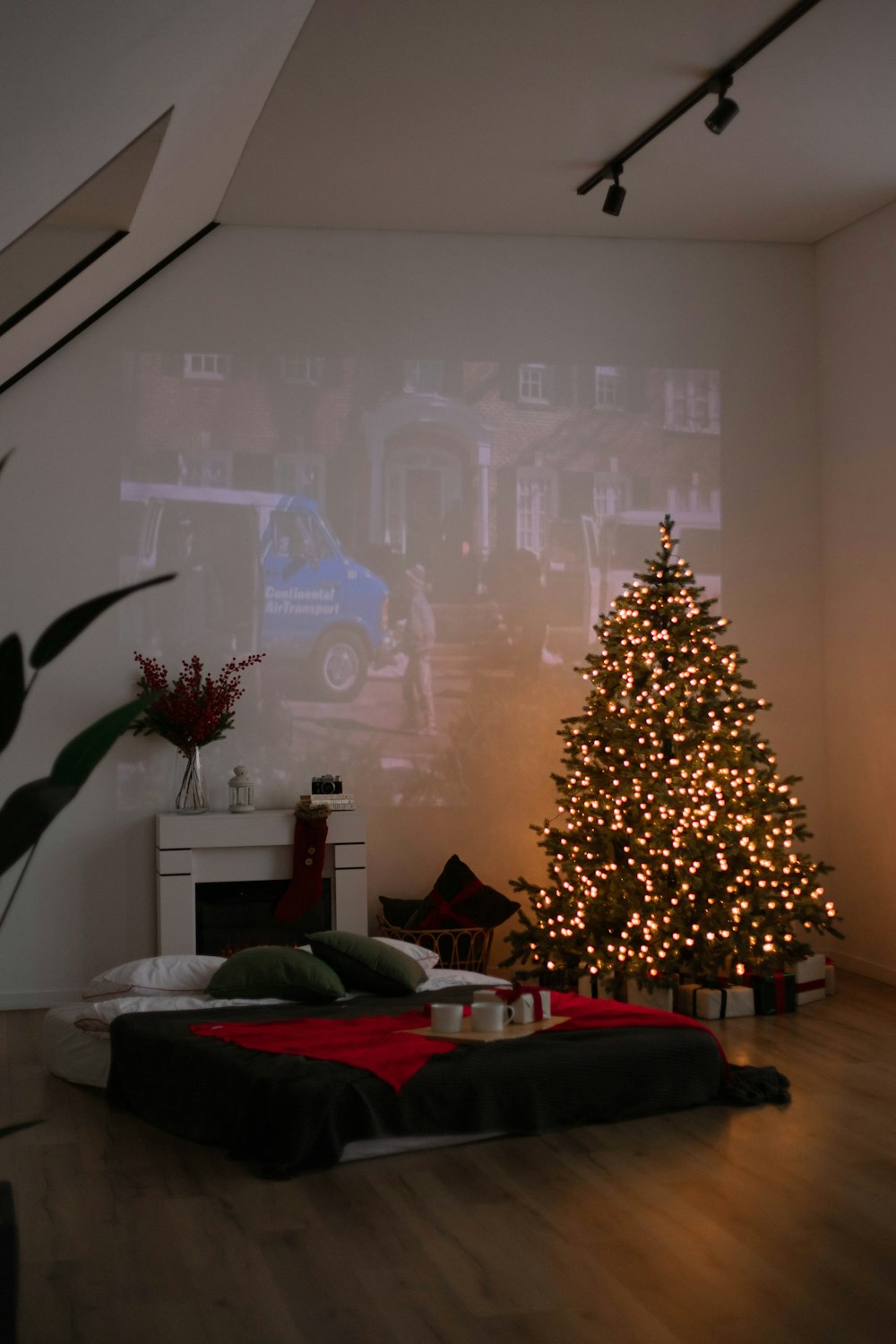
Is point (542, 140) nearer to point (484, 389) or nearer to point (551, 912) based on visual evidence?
point (484, 389)

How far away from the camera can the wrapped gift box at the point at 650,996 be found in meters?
5.86

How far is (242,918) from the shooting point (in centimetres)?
629

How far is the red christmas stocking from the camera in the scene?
20.3ft

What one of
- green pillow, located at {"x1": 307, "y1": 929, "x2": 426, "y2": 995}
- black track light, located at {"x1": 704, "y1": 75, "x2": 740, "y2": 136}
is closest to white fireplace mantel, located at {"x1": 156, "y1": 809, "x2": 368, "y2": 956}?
green pillow, located at {"x1": 307, "y1": 929, "x2": 426, "y2": 995}

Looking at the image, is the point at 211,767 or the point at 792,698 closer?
the point at 211,767

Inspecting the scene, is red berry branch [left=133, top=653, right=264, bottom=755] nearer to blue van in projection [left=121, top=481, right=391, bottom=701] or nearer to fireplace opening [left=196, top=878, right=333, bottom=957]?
blue van in projection [left=121, top=481, right=391, bottom=701]

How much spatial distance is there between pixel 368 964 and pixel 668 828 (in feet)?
4.80

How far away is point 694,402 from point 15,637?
5840mm

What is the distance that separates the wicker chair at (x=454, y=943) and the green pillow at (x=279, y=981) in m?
1.26

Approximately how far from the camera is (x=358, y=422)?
682cm

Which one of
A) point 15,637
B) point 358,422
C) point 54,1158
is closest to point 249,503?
point 358,422

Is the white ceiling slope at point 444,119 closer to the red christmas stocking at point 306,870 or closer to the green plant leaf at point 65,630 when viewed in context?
the green plant leaf at point 65,630

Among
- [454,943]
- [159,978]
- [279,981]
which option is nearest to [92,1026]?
[159,978]

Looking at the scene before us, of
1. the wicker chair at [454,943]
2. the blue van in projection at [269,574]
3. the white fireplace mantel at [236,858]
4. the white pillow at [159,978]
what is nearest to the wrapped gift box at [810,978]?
the wicker chair at [454,943]
